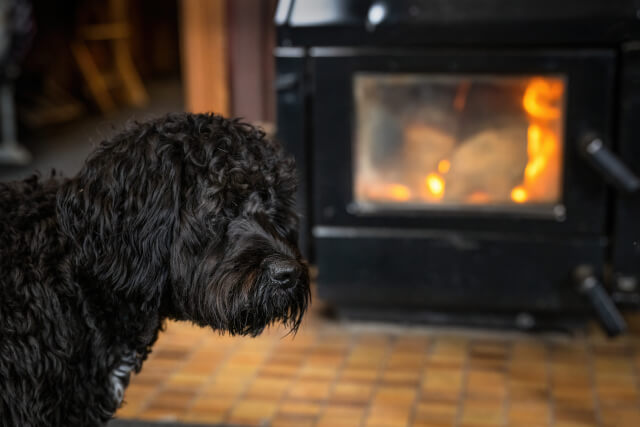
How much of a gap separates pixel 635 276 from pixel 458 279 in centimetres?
60

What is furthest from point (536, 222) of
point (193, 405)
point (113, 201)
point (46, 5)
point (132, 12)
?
point (132, 12)

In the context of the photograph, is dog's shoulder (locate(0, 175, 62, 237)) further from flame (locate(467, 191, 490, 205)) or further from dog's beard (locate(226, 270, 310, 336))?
flame (locate(467, 191, 490, 205))

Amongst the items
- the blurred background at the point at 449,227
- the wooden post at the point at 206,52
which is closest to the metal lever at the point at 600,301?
the blurred background at the point at 449,227

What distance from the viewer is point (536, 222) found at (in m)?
2.97

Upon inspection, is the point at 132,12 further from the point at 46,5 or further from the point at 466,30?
the point at 466,30

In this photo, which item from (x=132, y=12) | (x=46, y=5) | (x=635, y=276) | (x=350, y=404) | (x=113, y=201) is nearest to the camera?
(x=113, y=201)

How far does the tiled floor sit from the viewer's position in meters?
2.67

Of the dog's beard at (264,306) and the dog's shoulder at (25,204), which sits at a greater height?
the dog's shoulder at (25,204)

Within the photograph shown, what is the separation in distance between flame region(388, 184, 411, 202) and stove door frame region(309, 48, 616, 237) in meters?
0.06

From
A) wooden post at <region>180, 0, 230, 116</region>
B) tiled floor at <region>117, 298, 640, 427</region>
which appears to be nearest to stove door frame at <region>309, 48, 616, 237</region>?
tiled floor at <region>117, 298, 640, 427</region>

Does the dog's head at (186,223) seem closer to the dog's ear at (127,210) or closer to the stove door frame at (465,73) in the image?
the dog's ear at (127,210)

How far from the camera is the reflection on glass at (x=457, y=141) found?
295 cm

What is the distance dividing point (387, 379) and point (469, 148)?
85 cm

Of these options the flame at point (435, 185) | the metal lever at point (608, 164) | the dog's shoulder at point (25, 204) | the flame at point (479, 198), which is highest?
the dog's shoulder at point (25, 204)
